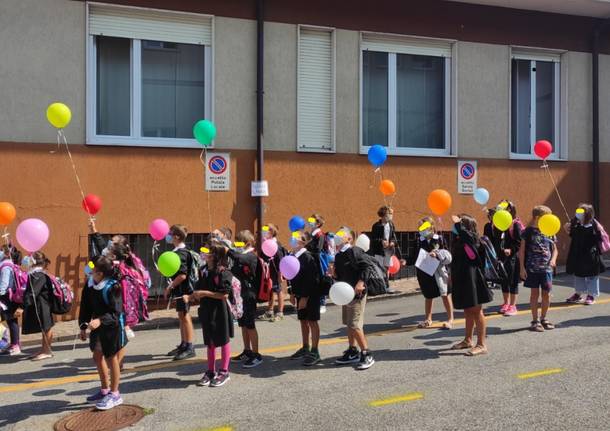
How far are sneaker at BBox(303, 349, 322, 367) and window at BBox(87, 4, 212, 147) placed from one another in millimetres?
5193

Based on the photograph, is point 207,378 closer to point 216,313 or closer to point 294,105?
point 216,313

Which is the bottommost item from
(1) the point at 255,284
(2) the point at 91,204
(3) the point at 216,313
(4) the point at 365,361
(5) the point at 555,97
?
(4) the point at 365,361

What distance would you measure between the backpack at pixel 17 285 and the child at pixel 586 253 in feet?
25.5

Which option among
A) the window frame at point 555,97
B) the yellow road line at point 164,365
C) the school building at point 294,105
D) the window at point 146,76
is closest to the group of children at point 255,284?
the yellow road line at point 164,365

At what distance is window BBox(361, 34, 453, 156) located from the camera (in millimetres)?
11734

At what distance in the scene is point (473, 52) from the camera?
1195cm

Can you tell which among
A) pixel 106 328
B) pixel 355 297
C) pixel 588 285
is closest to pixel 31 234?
pixel 106 328

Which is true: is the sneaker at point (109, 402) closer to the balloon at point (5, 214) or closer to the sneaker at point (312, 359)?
the sneaker at point (312, 359)

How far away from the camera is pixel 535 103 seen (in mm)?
13008

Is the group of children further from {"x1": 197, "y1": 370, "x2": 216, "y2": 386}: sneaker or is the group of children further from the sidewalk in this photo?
the sidewalk

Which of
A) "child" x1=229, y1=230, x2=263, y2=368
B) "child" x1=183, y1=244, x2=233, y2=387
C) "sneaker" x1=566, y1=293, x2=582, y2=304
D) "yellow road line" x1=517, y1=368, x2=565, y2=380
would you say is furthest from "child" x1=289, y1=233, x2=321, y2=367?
"sneaker" x1=566, y1=293, x2=582, y2=304

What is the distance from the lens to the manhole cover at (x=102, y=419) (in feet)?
16.0

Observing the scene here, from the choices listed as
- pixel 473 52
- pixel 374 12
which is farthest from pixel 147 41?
pixel 473 52

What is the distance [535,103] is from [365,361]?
9074mm
